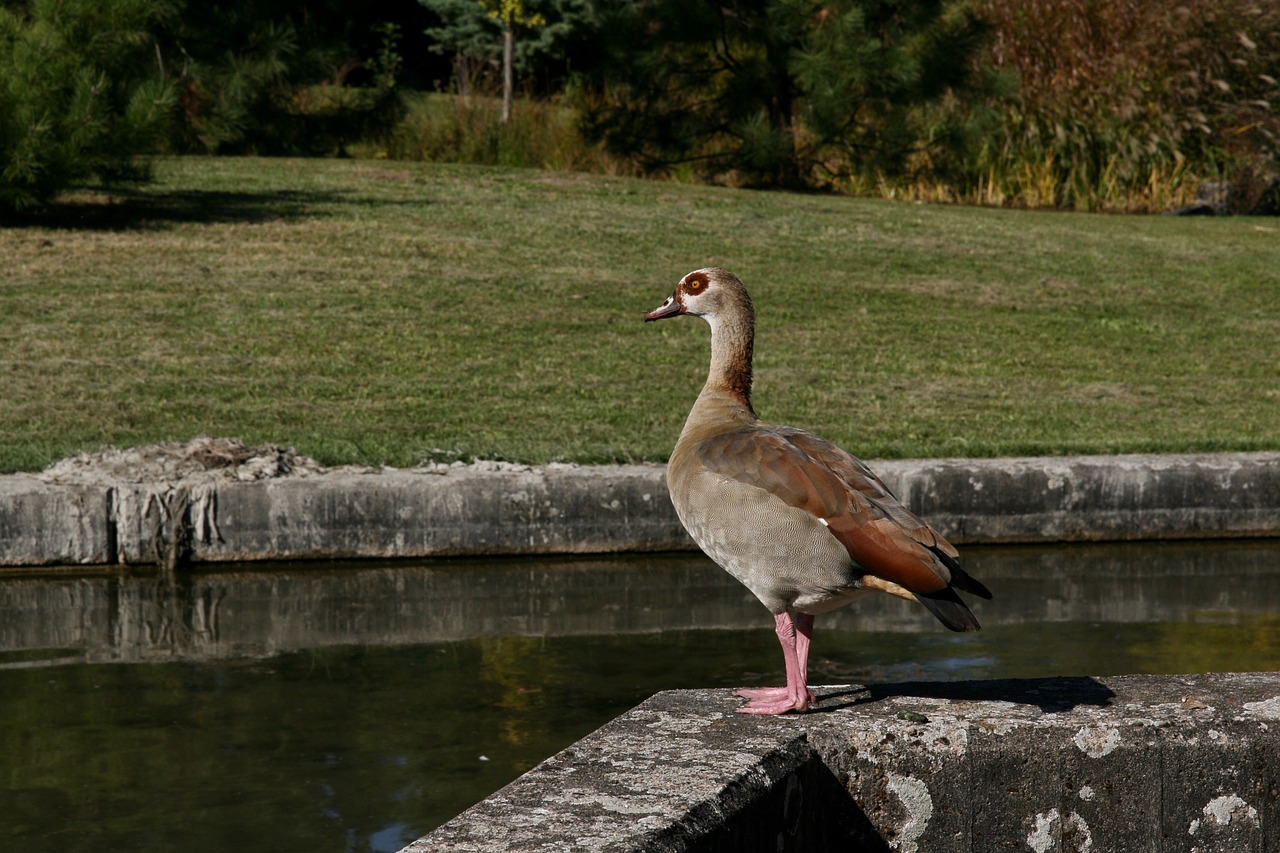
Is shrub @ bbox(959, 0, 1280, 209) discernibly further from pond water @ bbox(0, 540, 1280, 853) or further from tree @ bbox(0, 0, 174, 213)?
pond water @ bbox(0, 540, 1280, 853)

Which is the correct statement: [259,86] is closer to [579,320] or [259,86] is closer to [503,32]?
[579,320]

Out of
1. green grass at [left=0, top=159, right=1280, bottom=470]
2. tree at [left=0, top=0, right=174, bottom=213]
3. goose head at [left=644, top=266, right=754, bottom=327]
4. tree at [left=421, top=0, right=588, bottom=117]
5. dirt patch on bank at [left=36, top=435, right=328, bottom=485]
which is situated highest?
tree at [left=421, top=0, right=588, bottom=117]

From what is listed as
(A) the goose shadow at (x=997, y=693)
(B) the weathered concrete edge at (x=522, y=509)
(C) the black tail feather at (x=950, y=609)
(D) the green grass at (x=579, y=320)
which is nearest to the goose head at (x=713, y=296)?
(A) the goose shadow at (x=997, y=693)

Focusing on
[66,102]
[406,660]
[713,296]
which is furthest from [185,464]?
[66,102]

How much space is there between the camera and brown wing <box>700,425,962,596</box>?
3.28 meters

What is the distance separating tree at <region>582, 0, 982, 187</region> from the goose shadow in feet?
49.1

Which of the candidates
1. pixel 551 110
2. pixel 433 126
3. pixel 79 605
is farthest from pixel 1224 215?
pixel 79 605

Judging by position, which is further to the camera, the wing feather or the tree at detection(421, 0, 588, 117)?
the tree at detection(421, 0, 588, 117)

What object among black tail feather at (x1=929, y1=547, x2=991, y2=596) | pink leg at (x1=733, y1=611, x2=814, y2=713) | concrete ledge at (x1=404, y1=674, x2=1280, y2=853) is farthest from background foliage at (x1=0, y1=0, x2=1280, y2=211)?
concrete ledge at (x1=404, y1=674, x2=1280, y2=853)

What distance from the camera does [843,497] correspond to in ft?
11.4

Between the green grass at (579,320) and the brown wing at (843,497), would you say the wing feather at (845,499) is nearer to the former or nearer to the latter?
the brown wing at (843,497)

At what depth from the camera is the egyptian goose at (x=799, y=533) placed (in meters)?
3.31

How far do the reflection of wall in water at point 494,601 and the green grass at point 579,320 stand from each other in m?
0.94

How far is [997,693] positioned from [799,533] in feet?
1.85
